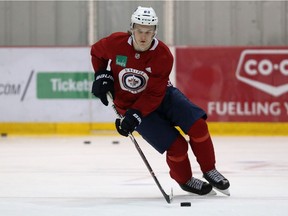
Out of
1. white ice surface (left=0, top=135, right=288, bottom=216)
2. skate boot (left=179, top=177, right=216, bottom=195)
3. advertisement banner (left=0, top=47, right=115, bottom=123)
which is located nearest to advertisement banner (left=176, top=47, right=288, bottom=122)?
white ice surface (left=0, top=135, right=288, bottom=216)

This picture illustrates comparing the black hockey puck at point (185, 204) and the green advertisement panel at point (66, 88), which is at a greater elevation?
the black hockey puck at point (185, 204)

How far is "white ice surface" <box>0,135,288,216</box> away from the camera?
14.2ft

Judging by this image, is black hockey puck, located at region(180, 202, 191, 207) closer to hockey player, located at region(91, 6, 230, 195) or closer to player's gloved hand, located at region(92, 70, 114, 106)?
hockey player, located at region(91, 6, 230, 195)

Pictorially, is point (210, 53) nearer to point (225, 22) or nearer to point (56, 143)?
point (225, 22)

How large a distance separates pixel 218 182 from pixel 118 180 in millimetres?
1169

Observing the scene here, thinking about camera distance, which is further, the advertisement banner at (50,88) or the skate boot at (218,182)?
the advertisement banner at (50,88)

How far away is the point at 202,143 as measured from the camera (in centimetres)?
489

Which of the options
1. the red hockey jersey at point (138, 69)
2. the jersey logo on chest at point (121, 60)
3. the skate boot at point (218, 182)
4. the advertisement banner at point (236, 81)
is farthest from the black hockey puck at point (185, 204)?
the advertisement banner at point (236, 81)

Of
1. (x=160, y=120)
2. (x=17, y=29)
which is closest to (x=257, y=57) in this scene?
(x=17, y=29)

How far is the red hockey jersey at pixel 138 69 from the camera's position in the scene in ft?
15.6

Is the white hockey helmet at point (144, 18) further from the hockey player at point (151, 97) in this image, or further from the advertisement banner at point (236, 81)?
the advertisement banner at point (236, 81)

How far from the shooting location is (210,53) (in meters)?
10.7

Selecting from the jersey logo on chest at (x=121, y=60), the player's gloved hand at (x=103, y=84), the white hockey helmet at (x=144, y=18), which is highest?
the white hockey helmet at (x=144, y=18)

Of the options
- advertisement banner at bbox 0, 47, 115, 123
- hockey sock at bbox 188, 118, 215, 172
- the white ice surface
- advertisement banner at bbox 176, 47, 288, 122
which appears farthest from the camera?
advertisement banner at bbox 0, 47, 115, 123
